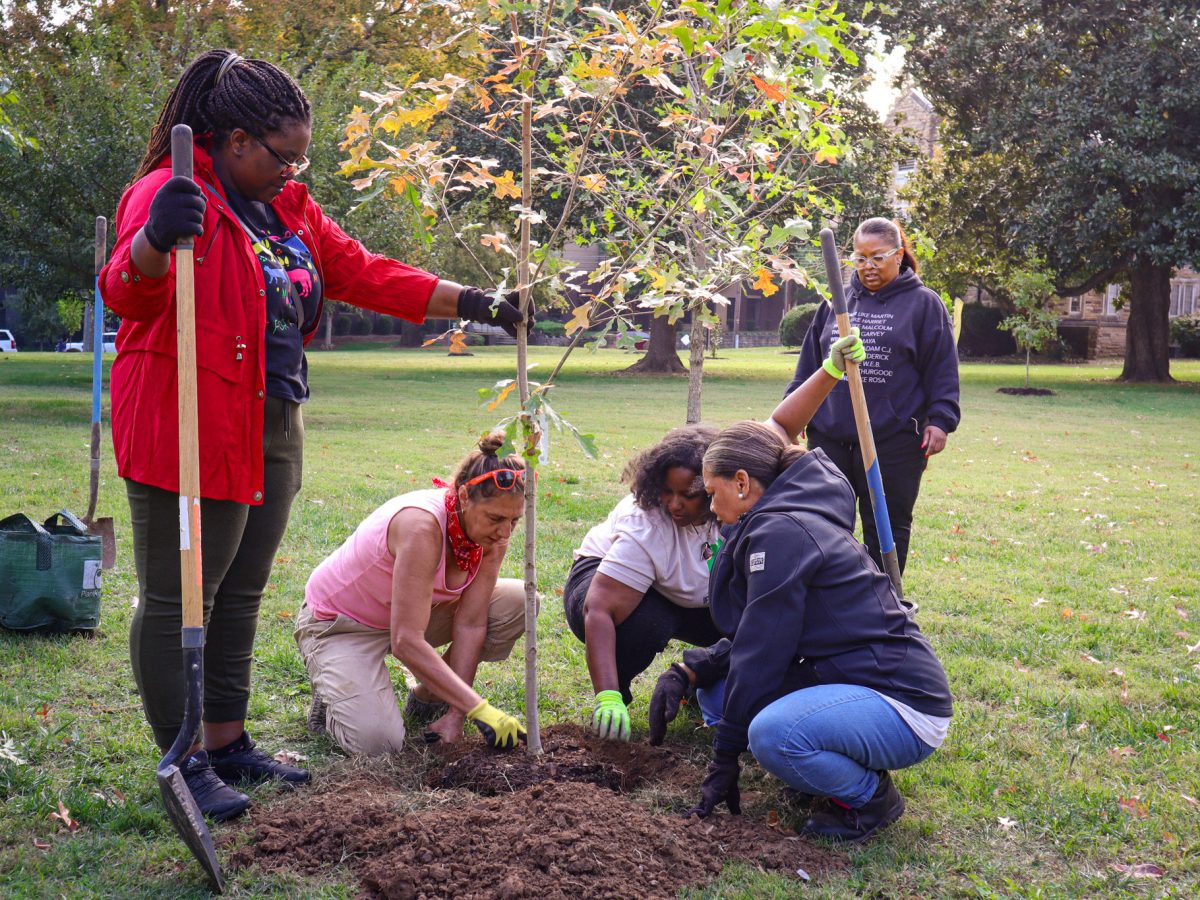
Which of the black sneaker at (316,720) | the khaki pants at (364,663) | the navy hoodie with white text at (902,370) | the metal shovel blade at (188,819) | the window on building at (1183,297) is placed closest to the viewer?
the metal shovel blade at (188,819)

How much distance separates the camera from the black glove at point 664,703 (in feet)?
12.8

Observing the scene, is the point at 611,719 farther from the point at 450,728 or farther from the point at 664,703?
the point at 450,728

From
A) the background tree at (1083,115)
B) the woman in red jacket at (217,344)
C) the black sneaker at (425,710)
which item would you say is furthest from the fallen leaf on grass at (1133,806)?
the background tree at (1083,115)

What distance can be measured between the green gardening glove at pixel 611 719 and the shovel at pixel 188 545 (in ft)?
4.48

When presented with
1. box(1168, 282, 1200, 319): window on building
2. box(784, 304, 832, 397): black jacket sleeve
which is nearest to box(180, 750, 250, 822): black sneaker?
box(784, 304, 832, 397): black jacket sleeve

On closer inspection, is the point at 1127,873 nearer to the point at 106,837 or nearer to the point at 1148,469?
the point at 106,837

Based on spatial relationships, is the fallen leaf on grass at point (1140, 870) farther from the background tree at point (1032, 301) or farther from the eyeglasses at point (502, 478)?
the background tree at point (1032, 301)

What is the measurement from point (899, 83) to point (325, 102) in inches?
552

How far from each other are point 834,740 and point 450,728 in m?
1.38

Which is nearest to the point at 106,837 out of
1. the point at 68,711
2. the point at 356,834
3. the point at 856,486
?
the point at 356,834

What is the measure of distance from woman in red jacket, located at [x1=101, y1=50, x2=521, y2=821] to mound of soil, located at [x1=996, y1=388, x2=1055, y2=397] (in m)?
20.0

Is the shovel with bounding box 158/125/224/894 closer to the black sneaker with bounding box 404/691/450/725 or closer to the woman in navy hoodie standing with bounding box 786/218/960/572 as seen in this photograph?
the black sneaker with bounding box 404/691/450/725

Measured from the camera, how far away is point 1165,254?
2012 cm

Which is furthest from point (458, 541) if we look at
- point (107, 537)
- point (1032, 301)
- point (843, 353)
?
point (1032, 301)
